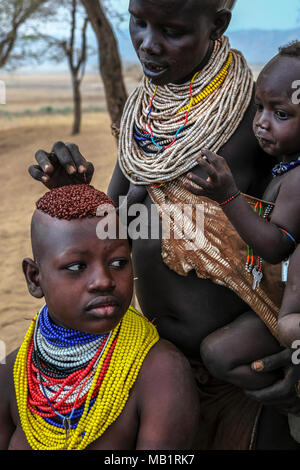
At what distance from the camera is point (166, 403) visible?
152 cm

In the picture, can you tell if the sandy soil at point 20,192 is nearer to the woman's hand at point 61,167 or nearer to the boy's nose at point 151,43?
the woman's hand at point 61,167

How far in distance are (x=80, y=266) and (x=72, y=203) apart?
19cm

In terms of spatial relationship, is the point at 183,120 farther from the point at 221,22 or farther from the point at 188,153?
the point at 221,22

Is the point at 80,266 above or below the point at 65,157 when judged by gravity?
below

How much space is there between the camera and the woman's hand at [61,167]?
179 cm

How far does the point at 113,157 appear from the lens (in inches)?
436

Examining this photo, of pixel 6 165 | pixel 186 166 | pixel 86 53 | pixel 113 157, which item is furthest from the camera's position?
pixel 86 53

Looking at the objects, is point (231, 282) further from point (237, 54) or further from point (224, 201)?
point (237, 54)

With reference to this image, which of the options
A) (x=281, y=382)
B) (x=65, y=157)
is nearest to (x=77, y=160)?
(x=65, y=157)

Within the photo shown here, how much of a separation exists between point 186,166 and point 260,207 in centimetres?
27

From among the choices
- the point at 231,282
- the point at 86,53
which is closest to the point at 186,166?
the point at 231,282

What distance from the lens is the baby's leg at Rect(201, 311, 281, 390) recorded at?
1.60m

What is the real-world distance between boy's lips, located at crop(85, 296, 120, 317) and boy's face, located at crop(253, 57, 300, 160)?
26.1 inches

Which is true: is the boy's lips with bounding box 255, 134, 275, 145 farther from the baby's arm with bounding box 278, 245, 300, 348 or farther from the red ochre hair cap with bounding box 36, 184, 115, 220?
the red ochre hair cap with bounding box 36, 184, 115, 220
